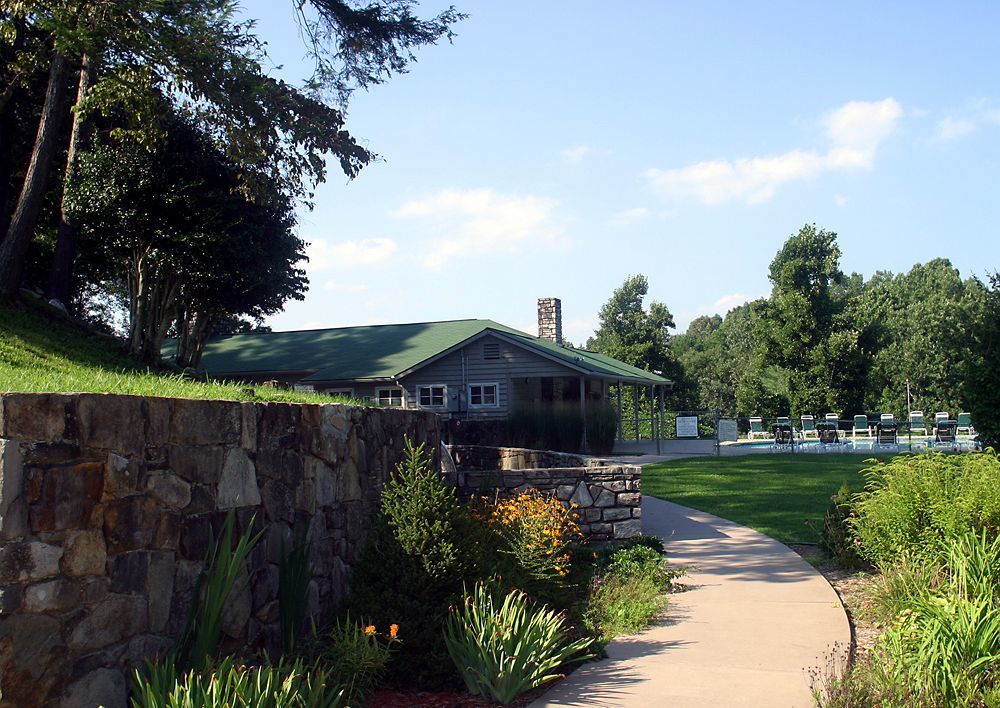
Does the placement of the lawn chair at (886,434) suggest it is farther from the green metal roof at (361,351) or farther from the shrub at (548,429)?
the shrub at (548,429)

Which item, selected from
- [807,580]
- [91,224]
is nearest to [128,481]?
[807,580]

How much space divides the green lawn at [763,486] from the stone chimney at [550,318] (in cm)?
1228

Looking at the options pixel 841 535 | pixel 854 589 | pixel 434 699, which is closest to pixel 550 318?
pixel 841 535

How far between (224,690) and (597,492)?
22.0ft

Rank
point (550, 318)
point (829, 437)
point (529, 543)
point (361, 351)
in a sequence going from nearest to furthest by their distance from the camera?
point (529, 543), point (829, 437), point (361, 351), point (550, 318)

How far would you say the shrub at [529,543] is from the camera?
7.04m

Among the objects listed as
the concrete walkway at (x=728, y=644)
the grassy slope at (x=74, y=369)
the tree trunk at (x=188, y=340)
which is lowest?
the concrete walkway at (x=728, y=644)

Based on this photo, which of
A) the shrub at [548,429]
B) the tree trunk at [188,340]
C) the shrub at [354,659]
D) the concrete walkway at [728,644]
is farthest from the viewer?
the shrub at [548,429]

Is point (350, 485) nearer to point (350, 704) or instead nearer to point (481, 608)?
point (481, 608)

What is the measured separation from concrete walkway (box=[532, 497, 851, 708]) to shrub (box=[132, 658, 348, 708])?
146 cm

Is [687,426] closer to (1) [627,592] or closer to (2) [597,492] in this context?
(2) [597,492]

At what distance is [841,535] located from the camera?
9688 millimetres

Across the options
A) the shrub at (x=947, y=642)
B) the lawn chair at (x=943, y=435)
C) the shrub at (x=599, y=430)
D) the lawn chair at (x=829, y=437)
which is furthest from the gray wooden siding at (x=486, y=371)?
the shrub at (x=947, y=642)

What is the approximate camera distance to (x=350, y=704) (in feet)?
16.8
